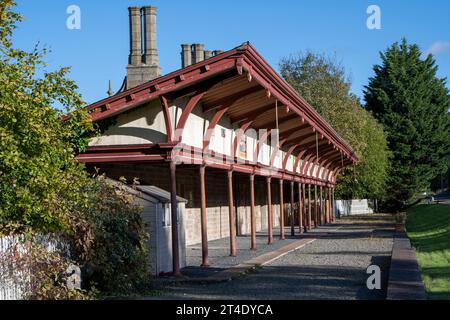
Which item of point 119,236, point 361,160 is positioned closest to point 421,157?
point 361,160

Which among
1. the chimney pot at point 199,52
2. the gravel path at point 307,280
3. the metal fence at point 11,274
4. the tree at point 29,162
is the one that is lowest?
the gravel path at point 307,280

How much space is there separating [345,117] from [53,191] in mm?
41109

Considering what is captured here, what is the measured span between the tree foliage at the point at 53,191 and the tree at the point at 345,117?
38.5m

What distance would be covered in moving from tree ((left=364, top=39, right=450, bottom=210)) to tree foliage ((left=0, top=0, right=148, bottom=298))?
176 feet

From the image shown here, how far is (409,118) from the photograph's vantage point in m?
67.2

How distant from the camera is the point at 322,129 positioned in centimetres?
3064

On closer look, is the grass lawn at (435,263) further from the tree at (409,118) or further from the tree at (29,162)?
the tree at (409,118)

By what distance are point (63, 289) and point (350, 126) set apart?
42026 mm

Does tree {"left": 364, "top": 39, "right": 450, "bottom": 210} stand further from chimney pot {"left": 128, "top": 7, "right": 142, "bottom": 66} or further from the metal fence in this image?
the metal fence

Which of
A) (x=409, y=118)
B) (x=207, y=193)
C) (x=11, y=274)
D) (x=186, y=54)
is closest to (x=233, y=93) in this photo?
(x=207, y=193)

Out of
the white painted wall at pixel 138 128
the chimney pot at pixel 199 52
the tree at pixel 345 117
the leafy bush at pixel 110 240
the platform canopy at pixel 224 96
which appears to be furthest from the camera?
the tree at pixel 345 117

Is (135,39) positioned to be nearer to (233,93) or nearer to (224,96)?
(224,96)

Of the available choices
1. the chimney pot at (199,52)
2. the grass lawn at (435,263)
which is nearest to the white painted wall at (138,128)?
the grass lawn at (435,263)

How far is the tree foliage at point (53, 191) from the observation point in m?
10.9
